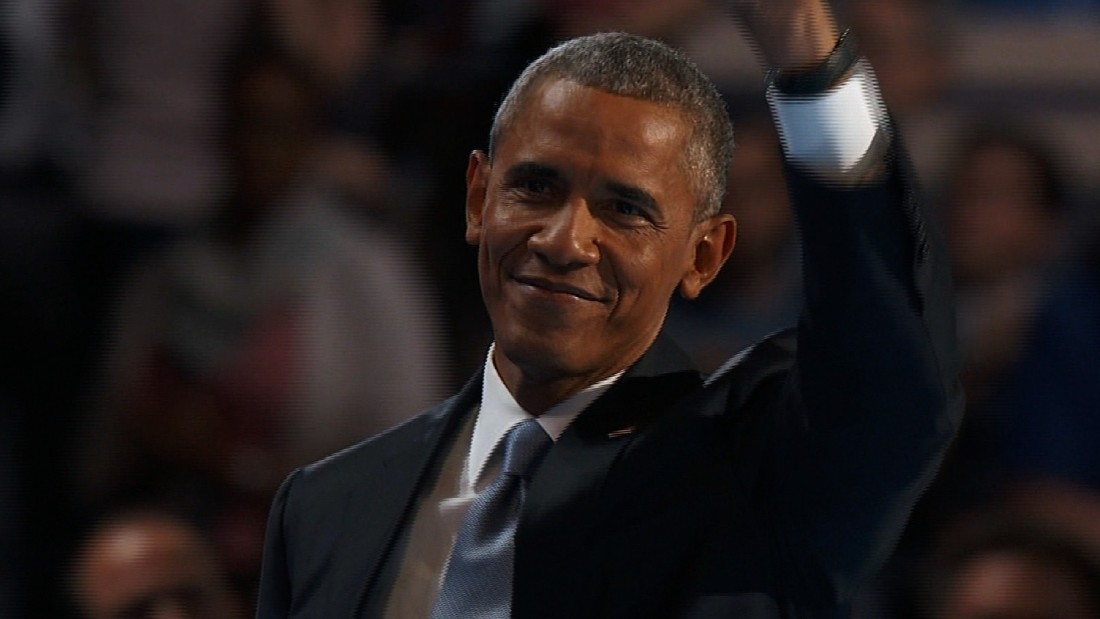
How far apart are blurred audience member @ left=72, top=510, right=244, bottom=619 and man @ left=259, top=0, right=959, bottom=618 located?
4.27 ft

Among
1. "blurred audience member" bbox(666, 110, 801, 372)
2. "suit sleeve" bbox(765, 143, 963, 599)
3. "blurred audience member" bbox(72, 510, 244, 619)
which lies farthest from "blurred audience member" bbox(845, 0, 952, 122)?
"suit sleeve" bbox(765, 143, 963, 599)

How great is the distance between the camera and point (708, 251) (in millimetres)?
1295

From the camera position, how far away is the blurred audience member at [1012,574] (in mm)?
2463

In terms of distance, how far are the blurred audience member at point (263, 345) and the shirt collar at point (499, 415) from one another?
1565 millimetres

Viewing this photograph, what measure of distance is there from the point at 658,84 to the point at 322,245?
188 cm

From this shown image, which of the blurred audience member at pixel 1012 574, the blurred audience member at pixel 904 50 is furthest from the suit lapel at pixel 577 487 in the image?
the blurred audience member at pixel 904 50

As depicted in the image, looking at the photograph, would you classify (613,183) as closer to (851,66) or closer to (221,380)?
(851,66)

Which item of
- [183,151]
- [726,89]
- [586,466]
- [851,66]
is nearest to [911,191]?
[851,66]

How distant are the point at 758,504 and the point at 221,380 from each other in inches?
75.4

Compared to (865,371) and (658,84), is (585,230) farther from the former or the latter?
(865,371)

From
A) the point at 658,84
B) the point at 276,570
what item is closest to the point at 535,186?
Answer: the point at 658,84

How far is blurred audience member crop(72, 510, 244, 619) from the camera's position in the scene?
2607 millimetres

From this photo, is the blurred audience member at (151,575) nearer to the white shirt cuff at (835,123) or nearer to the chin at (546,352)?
the chin at (546,352)

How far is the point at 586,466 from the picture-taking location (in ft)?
4.09
